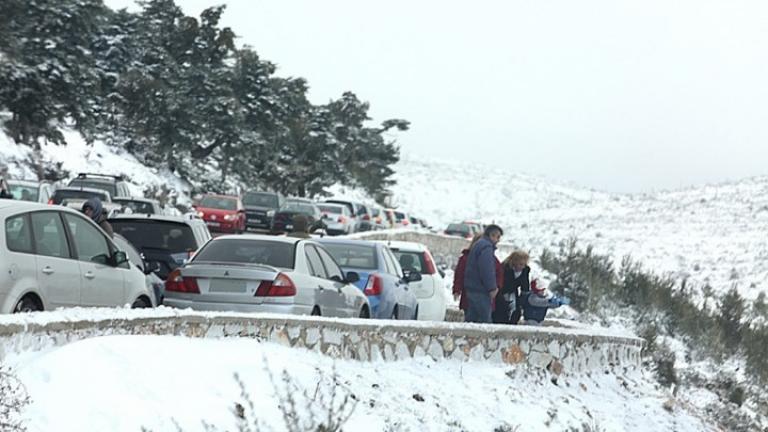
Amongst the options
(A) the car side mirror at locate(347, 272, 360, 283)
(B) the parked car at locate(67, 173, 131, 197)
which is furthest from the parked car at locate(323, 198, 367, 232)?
(A) the car side mirror at locate(347, 272, 360, 283)

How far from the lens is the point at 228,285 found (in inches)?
475

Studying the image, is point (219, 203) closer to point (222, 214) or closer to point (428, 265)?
point (222, 214)

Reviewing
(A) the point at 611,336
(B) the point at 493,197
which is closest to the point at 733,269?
(A) the point at 611,336

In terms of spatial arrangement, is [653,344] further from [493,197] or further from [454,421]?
[493,197]

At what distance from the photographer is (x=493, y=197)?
167750 millimetres

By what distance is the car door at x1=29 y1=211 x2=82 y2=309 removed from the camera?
9367 mm

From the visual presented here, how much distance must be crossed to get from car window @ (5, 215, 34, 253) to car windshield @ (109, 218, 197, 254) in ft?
20.4

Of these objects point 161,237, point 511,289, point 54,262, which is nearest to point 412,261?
point 511,289

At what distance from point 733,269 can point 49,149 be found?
32872 millimetres

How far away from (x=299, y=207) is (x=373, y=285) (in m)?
26.4

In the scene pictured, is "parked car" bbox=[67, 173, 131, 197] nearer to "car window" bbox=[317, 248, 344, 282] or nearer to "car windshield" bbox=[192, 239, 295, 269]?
"car window" bbox=[317, 248, 344, 282]

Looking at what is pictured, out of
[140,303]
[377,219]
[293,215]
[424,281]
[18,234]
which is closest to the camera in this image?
[18,234]

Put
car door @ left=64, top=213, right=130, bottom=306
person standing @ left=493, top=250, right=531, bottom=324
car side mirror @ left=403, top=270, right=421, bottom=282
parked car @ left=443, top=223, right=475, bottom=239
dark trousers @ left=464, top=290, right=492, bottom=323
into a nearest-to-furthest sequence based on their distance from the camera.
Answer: car door @ left=64, top=213, right=130, bottom=306 < dark trousers @ left=464, top=290, right=492, bottom=323 < person standing @ left=493, top=250, right=531, bottom=324 < car side mirror @ left=403, top=270, right=421, bottom=282 < parked car @ left=443, top=223, right=475, bottom=239

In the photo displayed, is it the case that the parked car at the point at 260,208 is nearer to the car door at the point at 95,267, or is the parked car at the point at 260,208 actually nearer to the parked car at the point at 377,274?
the parked car at the point at 377,274
